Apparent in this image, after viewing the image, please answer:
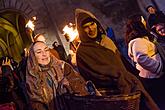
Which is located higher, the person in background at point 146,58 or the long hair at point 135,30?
the long hair at point 135,30

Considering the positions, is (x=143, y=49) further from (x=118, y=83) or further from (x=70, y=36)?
(x=70, y=36)

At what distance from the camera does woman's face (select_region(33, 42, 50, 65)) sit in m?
4.57

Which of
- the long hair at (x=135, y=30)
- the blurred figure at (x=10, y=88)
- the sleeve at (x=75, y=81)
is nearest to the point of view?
the sleeve at (x=75, y=81)

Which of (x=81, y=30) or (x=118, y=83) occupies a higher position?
(x=81, y=30)

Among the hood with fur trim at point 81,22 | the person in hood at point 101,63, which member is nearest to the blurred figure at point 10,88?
the person in hood at point 101,63

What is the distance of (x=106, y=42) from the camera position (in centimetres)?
460

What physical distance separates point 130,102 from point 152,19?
91.7 inches

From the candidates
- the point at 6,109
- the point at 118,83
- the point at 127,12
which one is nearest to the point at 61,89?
the point at 118,83

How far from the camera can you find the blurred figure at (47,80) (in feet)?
14.5

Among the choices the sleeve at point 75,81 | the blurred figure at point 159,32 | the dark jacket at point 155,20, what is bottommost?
the sleeve at point 75,81

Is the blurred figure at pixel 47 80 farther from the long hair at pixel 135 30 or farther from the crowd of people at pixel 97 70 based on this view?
the long hair at pixel 135 30

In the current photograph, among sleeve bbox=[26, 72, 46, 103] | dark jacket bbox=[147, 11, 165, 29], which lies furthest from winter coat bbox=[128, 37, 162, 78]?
sleeve bbox=[26, 72, 46, 103]

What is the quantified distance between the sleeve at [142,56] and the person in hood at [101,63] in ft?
0.69

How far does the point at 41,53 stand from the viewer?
4.60 metres
